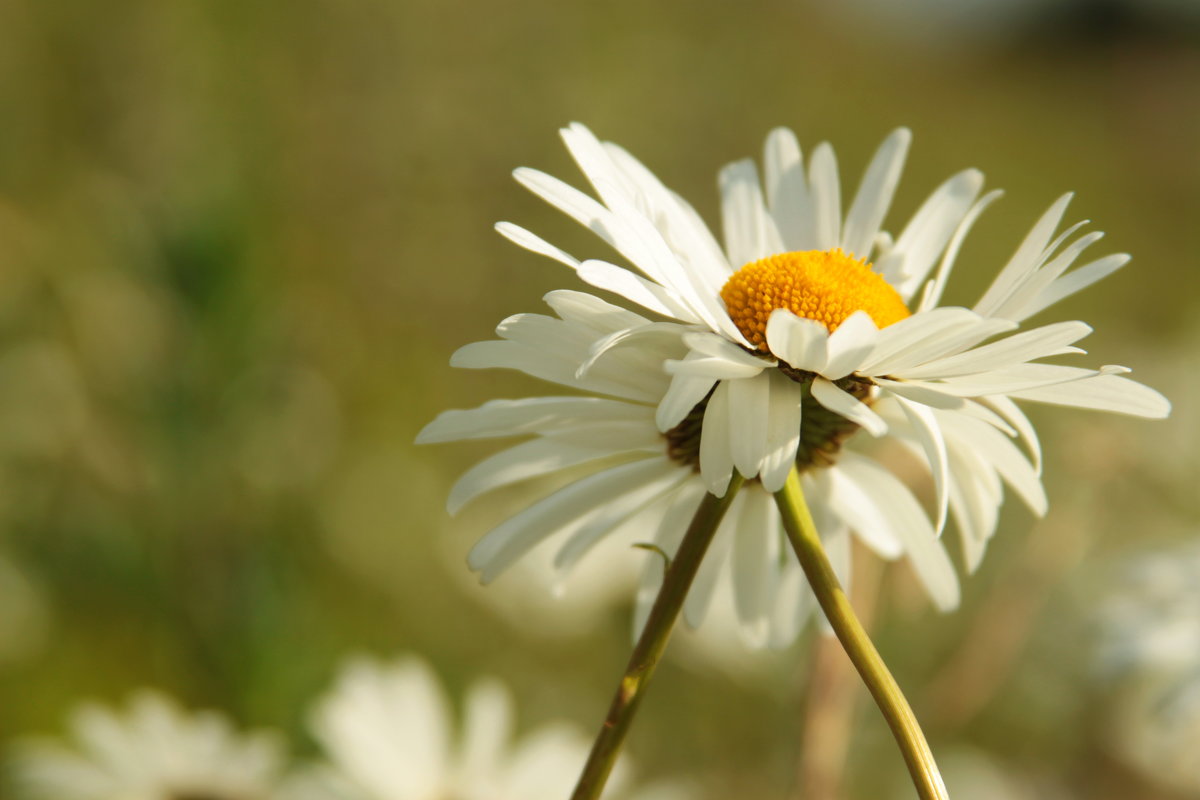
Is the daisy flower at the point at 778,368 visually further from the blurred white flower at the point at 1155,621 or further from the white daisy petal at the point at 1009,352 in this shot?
the blurred white flower at the point at 1155,621

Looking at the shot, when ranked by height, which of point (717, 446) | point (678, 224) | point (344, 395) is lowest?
point (717, 446)

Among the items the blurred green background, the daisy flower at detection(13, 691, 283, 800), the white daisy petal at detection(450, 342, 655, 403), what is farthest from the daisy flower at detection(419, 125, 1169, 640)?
the daisy flower at detection(13, 691, 283, 800)

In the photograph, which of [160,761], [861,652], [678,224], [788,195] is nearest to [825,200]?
[788,195]

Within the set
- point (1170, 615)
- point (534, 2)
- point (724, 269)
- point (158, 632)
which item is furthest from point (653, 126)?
point (724, 269)

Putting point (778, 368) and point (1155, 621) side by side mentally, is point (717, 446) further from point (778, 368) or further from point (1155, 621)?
point (1155, 621)

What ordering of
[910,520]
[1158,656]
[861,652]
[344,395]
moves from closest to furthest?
[861,652], [910,520], [1158,656], [344,395]

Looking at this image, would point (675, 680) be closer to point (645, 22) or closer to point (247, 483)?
point (247, 483)

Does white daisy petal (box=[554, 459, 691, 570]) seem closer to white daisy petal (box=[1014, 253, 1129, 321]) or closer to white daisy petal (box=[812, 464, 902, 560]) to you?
white daisy petal (box=[812, 464, 902, 560])
